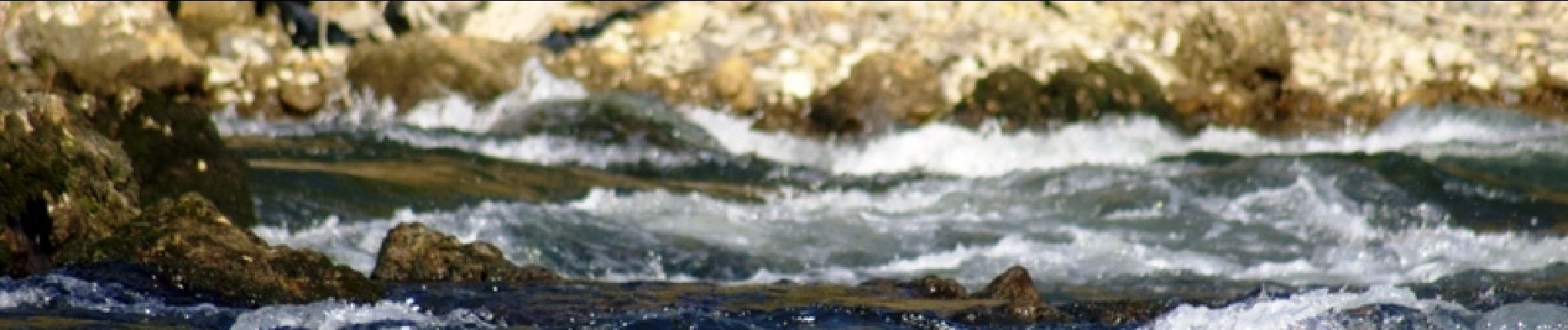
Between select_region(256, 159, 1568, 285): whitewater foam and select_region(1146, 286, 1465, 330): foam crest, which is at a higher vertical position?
select_region(256, 159, 1568, 285): whitewater foam

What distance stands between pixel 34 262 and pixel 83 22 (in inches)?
388

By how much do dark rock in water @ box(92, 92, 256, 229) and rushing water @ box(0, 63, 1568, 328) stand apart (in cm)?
31

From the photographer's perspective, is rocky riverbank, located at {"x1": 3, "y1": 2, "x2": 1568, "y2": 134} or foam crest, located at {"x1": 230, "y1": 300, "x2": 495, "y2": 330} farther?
rocky riverbank, located at {"x1": 3, "y1": 2, "x2": 1568, "y2": 134}

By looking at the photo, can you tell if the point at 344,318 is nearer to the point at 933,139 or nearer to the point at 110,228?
the point at 110,228

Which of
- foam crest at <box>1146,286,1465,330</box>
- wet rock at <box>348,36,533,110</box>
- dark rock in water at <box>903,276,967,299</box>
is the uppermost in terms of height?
wet rock at <box>348,36,533,110</box>

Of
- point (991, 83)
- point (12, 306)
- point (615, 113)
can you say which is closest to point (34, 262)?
point (12, 306)

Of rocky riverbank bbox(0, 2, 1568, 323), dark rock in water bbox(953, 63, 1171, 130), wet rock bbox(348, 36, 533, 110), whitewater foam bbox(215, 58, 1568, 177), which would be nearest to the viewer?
whitewater foam bbox(215, 58, 1568, 177)

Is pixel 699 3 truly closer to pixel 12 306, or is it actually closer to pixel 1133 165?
pixel 1133 165

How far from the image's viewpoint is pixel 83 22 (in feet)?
54.5

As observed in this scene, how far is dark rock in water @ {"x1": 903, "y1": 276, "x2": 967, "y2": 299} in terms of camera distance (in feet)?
25.1

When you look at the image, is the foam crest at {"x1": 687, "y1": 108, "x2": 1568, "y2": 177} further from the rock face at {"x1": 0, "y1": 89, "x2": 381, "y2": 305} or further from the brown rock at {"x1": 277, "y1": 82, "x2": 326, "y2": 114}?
the rock face at {"x1": 0, "y1": 89, "x2": 381, "y2": 305}

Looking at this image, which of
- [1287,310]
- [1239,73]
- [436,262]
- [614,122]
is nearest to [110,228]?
[436,262]

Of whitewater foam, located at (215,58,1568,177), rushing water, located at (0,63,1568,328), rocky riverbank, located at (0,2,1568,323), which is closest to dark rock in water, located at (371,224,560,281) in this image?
rushing water, located at (0,63,1568,328)

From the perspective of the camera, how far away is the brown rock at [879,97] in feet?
53.1
